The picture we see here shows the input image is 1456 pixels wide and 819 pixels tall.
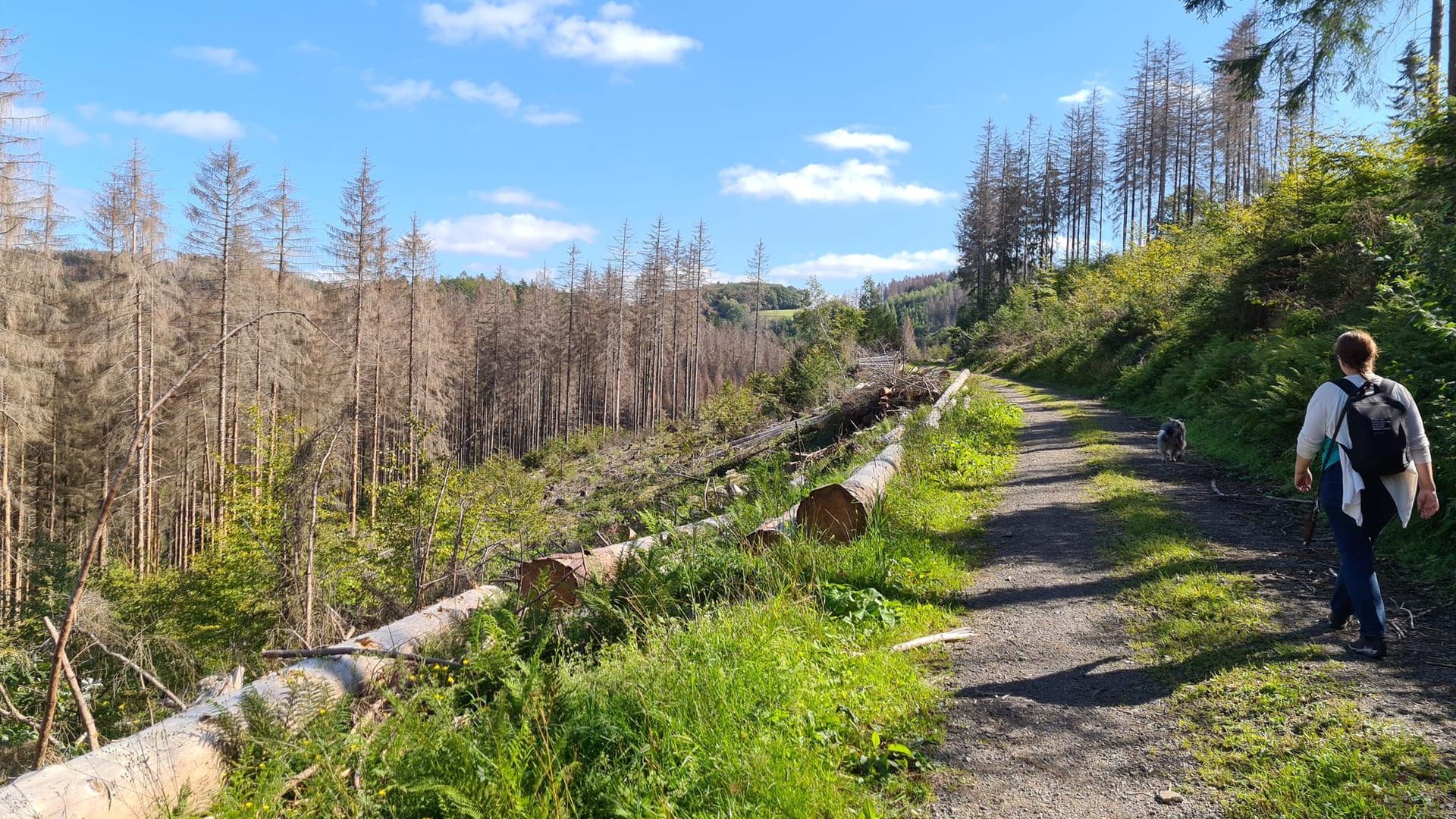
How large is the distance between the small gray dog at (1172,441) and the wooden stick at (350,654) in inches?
370

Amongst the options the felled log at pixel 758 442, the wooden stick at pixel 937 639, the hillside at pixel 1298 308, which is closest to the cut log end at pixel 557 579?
the wooden stick at pixel 937 639

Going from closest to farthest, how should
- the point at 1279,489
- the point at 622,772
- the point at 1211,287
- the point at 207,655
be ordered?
the point at 622,772, the point at 1279,489, the point at 207,655, the point at 1211,287

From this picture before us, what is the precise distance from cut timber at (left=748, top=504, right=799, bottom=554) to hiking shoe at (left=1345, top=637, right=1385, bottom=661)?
11.8ft

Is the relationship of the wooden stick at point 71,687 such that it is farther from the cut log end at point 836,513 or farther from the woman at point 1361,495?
the woman at point 1361,495

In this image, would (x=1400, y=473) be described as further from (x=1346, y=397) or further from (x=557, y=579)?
Result: (x=557, y=579)

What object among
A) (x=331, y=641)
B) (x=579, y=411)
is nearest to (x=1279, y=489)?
(x=331, y=641)

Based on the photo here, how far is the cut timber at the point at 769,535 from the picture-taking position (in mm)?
6031

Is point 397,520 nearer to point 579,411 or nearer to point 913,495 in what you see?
point 913,495

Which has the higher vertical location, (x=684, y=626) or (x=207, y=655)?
(x=684, y=626)

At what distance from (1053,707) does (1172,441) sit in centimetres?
748

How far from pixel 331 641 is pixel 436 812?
332 centimetres

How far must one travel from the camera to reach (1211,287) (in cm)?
1764

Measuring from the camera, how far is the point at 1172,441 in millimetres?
9711

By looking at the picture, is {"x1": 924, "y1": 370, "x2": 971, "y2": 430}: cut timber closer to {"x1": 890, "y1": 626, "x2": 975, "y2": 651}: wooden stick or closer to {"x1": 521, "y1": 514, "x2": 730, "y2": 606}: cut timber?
{"x1": 521, "y1": 514, "x2": 730, "y2": 606}: cut timber
